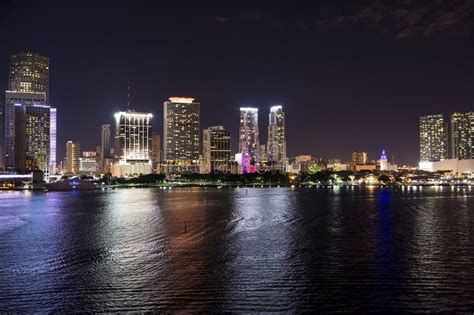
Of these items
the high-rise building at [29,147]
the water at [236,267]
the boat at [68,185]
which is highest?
the high-rise building at [29,147]

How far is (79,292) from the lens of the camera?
19.0 metres

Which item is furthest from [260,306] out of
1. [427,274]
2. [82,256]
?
[82,256]

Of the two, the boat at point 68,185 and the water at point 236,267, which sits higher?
the boat at point 68,185

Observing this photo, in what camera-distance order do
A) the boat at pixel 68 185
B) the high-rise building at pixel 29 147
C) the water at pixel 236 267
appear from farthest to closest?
the high-rise building at pixel 29 147, the boat at pixel 68 185, the water at pixel 236 267

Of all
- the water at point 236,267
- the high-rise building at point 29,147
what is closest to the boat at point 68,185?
the high-rise building at point 29,147

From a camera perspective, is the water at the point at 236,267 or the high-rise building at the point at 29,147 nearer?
the water at the point at 236,267

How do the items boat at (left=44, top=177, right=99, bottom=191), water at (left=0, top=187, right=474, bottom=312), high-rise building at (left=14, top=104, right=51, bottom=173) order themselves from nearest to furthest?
water at (left=0, top=187, right=474, bottom=312) < boat at (left=44, top=177, right=99, bottom=191) < high-rise building at (left=14, top=104, right=51, bottom=173)

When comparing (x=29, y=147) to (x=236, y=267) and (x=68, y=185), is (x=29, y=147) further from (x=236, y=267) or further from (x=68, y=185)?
(x=236, y=267)

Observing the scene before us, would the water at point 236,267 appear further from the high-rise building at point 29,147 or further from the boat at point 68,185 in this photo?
the high-rise building at point 29,147

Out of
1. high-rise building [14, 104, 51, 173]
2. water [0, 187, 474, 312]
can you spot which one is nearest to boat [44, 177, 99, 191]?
high-rise building [14, 104, 51, 173]

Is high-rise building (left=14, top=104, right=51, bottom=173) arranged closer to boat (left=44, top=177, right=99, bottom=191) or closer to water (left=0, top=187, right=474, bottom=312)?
boat (left=44, top=177, right=99, bottom=191)

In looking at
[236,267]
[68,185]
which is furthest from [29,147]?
[236,267]

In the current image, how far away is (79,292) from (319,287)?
9.44 meters

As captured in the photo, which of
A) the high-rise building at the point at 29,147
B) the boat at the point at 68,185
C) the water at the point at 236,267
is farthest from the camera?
the high-rise building at the point at 29,147
